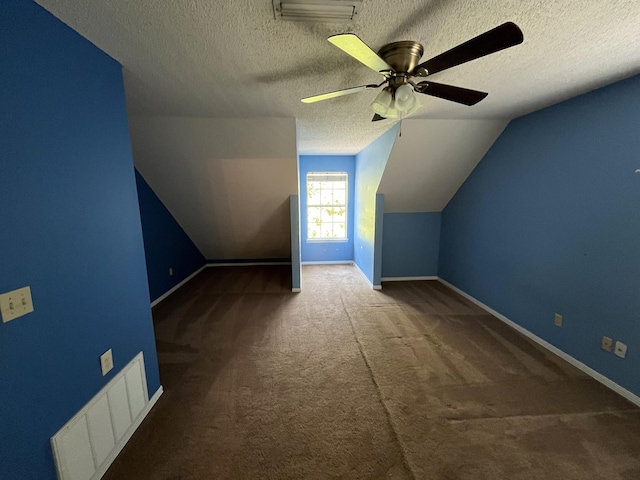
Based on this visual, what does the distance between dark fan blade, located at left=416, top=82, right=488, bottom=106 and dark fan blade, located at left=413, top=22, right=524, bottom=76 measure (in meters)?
0.13

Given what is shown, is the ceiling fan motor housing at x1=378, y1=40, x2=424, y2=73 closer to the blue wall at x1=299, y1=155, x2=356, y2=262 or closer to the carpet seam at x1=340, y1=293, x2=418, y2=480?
the carpet seam at x1=340, y1=293, x2=418, y2=480

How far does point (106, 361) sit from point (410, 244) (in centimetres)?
411

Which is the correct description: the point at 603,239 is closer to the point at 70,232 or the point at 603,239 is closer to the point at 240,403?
the point at 240,403

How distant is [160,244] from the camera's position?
3.66 m

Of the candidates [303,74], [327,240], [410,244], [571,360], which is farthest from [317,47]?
[327,240]

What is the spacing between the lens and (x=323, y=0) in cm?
105

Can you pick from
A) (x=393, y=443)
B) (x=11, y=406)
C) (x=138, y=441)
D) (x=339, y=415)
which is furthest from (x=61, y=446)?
(x=393, y=443)

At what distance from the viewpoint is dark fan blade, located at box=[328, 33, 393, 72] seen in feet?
3.28

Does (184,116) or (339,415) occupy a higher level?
(184,116)

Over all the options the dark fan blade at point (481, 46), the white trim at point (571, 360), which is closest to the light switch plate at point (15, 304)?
the dark fan blade at point (481, 46)

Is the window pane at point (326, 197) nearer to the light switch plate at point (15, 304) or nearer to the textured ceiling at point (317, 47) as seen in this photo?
the textured ceiling at point (317, 47)

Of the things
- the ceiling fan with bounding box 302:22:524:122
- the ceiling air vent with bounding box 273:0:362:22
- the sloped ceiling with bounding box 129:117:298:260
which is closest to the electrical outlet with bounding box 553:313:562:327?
the ceiling fan with bounding box 302:22:524:122

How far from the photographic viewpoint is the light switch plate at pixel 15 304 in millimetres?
936

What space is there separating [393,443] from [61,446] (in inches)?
66.8
